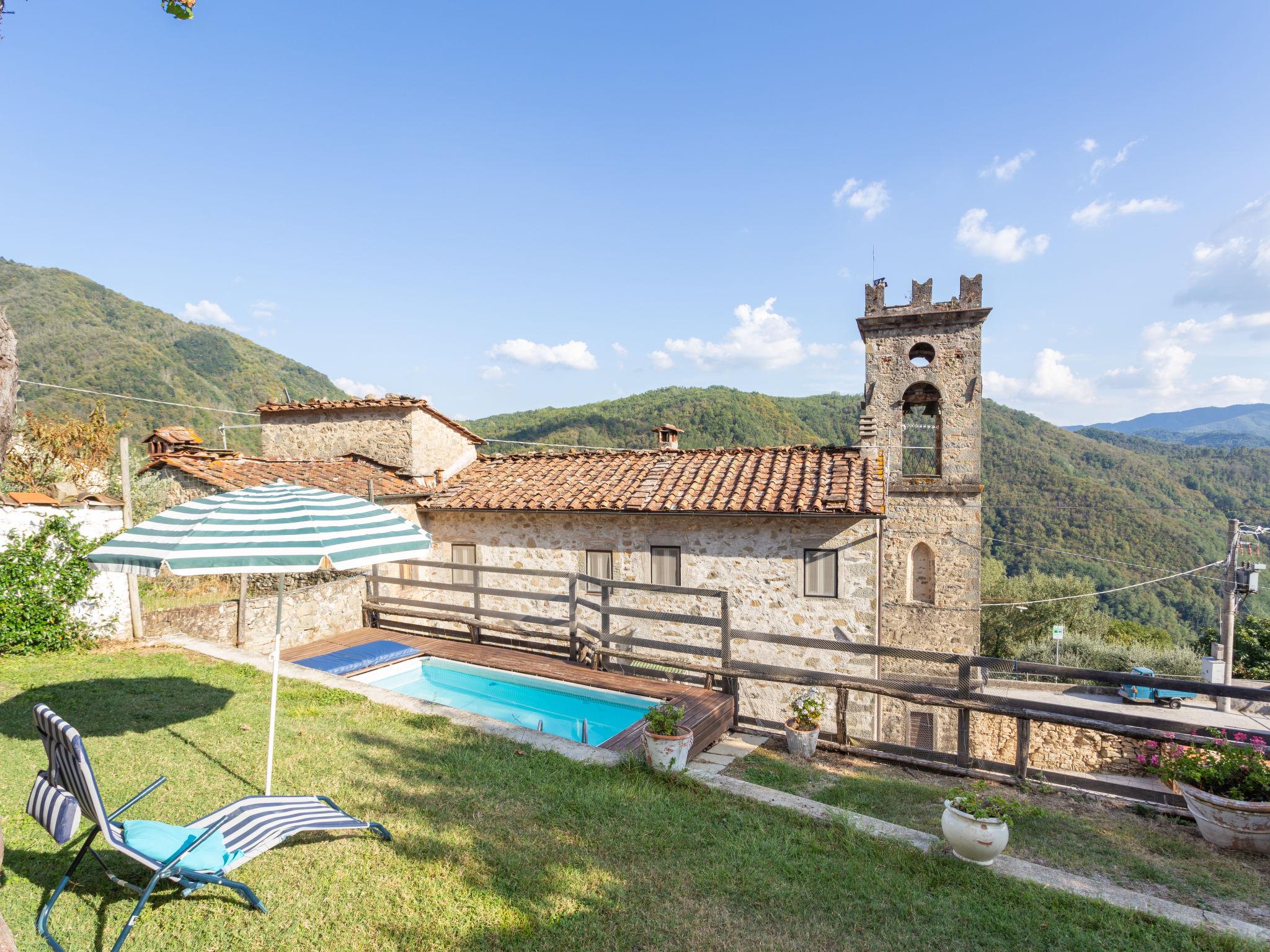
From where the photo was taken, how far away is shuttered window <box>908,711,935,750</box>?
13.9 metres

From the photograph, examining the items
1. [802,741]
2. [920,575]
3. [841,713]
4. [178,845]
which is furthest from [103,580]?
[920,575]

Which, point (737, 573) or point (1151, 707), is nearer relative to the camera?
point (737, 573)

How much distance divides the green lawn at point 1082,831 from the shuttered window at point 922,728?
28.9 ft

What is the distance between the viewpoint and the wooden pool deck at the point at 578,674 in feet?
21.5

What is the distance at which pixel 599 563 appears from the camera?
12.2 m

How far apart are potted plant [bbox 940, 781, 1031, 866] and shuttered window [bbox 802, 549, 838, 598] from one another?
21.8 feet

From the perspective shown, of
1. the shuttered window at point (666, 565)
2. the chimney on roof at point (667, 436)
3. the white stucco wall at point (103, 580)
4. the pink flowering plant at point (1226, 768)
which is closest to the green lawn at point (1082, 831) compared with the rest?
the pink flowering plant at point (1226, 768)

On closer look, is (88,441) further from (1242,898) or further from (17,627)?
(1242,898)

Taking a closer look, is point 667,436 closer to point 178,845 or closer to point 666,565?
point 666,565

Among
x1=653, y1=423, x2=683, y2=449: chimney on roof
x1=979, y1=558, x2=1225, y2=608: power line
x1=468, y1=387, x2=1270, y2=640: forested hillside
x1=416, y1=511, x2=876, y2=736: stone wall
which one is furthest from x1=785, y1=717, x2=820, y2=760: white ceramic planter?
x1=468, y1=387, x2=1270, y2=640: forested hillside

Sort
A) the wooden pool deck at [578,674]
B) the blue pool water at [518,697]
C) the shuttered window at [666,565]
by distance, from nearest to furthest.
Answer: the wooden pool deck at [578,674] < the blue pool water at [518,697] < the shuttered window at [666,565]

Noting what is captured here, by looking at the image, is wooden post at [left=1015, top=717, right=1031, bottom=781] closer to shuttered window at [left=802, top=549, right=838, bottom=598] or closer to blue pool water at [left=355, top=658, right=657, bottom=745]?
blue pool water at [left=355, top=658, right=657, bottom=745]

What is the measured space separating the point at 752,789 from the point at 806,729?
149 centimetres

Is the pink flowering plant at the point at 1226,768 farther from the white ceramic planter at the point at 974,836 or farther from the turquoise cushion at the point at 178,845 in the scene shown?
the turquoise cushion at the point at 178,845
